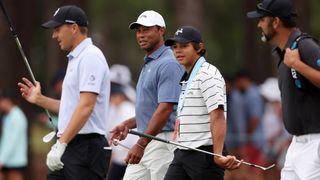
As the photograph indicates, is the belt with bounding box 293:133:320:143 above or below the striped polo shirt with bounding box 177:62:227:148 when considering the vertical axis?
below

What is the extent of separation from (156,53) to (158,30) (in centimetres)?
22

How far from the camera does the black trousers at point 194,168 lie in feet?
34.6

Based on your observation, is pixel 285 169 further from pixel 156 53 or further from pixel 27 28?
pixel 27 28

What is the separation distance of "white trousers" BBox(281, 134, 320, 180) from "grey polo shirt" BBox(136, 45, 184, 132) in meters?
1.44

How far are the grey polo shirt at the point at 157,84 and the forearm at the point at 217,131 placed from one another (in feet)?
2.89

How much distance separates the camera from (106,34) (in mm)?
52125

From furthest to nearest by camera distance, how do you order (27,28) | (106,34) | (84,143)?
(106,34), (27,28), (84,143)

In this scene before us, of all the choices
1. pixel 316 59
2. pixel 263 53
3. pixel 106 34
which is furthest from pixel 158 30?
pixel 106 34

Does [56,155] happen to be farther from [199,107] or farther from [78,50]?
[199,107]

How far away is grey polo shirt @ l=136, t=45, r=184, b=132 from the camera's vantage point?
11.2 m

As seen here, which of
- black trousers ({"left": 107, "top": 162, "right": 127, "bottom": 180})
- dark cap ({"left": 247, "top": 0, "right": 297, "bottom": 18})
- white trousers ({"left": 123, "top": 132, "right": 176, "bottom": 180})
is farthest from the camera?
black trousers ({"left": 107, "top": 162, "right": 127, "bottom": 180})

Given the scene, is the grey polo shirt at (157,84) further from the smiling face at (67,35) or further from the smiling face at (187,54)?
the smiling face at (67,35)

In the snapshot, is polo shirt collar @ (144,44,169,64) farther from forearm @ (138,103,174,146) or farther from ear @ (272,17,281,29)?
ear @ (272,17,281,29)

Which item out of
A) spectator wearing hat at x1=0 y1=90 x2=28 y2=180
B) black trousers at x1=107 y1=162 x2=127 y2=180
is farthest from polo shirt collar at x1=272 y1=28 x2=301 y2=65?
spectator wearing hat at x1=0 y1=90 x2=28 y2=180
